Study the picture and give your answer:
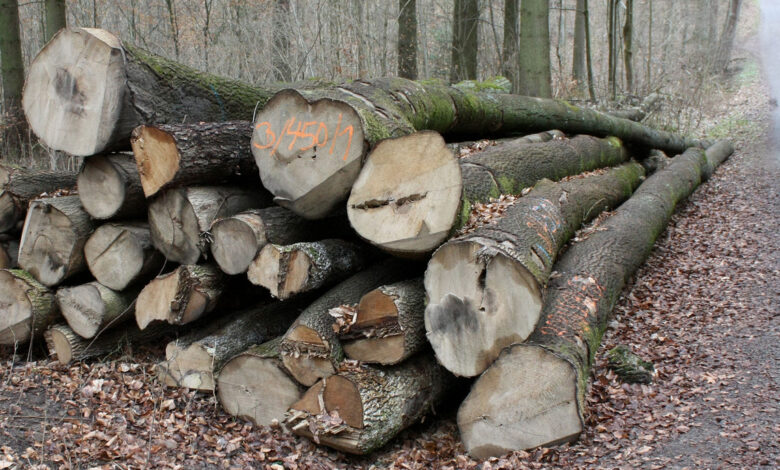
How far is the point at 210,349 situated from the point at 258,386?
0.51 metres

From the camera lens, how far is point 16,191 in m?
5.28

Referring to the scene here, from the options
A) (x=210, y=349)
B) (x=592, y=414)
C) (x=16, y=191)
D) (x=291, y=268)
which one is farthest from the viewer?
(x=16, y=191)

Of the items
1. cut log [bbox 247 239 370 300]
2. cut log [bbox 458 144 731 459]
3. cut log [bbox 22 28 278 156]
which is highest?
cut log [bbox 22 28 278 156]

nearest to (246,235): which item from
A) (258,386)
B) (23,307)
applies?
(258,386)

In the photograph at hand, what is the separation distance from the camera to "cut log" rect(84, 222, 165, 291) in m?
4.74

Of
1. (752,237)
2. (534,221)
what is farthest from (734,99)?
(534,221)

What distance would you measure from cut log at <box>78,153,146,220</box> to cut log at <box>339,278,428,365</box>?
2.00 m

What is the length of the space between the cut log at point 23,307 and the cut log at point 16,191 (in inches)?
21.2

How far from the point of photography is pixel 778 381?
399 cm

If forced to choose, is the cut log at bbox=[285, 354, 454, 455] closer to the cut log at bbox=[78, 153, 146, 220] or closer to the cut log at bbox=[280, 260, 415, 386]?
the cut log at bbox=[280, 260, 415, 386]

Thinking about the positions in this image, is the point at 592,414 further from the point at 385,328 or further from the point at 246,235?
the point at 246,235

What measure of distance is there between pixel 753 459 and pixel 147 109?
4541 mm

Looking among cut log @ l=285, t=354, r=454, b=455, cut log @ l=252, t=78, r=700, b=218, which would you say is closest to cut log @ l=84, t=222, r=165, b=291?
cut log @ l=252, t=78, r=700, b=218

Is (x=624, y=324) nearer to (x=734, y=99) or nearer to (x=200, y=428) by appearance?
(x=200, y=428)
